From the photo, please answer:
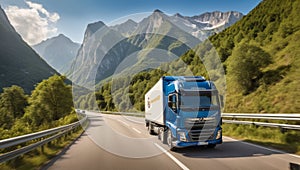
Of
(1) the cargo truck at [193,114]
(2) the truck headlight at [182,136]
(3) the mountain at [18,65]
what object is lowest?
(2) the truck headlight at [182,136]

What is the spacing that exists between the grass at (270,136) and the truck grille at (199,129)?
9.57 ft

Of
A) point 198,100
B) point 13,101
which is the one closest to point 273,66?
point 198,100

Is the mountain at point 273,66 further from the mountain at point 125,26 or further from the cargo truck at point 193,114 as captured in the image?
the mountain at point 125,26

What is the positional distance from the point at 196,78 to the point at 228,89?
30.9 meters

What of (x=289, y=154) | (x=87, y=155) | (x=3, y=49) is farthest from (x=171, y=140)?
(x=3, y=49)

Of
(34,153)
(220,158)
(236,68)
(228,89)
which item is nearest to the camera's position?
(220,158)

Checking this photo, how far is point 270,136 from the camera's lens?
36.2 ft

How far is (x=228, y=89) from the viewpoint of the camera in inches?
1540

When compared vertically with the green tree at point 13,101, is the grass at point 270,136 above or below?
below

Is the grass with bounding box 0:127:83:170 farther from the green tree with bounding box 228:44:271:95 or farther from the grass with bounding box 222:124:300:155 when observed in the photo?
the green tree with bounding box 228:44:271:95

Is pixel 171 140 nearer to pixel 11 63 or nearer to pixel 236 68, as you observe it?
pixel 236 68

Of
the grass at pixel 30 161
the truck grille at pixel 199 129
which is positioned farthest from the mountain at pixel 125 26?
the grass at pixel 30 161

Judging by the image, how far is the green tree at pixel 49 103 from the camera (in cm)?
3944

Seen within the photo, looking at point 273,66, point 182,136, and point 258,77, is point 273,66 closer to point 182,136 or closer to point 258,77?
point 258,77
